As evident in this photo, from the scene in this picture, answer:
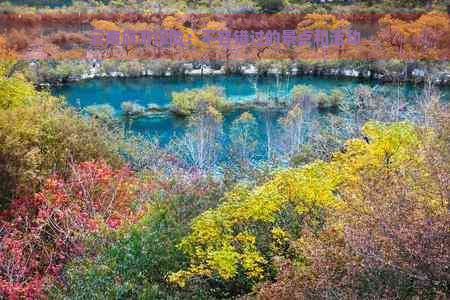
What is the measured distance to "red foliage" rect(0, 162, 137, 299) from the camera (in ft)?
30.2

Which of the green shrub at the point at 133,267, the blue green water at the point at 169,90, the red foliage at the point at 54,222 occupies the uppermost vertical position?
the green shrub at the point at 133,267

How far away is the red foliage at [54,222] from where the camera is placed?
9219mm

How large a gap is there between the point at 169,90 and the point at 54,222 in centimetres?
2437

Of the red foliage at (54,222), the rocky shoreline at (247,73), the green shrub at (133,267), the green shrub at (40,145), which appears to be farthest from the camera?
the rocky shoreline at (247,73)

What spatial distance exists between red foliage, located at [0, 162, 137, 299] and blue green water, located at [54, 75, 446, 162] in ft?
50.5

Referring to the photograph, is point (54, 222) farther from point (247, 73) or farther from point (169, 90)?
point (247, 73)

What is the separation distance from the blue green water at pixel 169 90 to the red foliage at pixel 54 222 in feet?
50.5

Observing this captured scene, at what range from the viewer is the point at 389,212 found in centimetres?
581

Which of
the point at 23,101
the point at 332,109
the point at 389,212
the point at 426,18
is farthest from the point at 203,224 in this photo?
the point at 426,18

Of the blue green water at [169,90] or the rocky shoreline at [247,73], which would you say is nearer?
the blue green water at [169,90]

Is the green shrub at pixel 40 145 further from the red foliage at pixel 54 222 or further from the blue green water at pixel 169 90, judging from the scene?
the blue green water at pixel 169 90

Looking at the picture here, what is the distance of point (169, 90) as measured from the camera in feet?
113

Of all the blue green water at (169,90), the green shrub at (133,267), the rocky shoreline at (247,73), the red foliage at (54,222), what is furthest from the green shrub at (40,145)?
the rocky shoreline at (247,73)

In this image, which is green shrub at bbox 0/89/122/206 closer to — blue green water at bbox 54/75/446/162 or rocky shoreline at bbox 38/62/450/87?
blue green water at bbox 54/75/446/162
